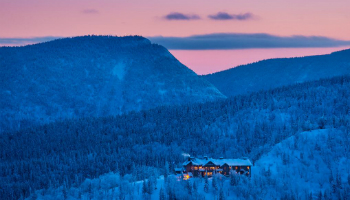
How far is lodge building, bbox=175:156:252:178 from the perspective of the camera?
7180 inches

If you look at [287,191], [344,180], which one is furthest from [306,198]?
[344,180]

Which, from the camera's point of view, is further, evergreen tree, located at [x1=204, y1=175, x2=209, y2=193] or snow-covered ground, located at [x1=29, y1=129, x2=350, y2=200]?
snow-covered ground, located at [x1=29, y1=129, x2=350, y2=200]

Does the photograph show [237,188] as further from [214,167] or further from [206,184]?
[214,167]

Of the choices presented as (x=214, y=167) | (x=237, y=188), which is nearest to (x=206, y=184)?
(x=214, y=167)

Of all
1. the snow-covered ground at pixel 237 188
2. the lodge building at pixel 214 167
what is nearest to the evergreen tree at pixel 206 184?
the snow-covered ground at pixel 237 188

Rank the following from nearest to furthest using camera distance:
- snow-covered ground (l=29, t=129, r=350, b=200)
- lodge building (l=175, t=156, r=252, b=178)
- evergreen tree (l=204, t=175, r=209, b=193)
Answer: evergreen tree (l=204, t=175, r=209, b=193) → snow-covered ground (l=29, t=129, r=350, b=200) → lodge building (l=175, t=156, r=252, b=178)

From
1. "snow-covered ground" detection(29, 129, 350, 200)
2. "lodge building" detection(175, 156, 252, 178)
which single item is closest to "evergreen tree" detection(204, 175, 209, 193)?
"snow-covered ground" detection(29, 129, 350, 200)

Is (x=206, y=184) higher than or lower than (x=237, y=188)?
higher

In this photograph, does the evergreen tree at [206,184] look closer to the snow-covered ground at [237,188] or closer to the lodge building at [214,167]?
the snow-covered ground at [237,188]

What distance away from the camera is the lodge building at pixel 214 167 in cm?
18238

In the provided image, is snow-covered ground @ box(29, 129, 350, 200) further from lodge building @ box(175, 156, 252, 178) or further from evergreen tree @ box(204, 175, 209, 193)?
lodge building @ box(175, 156, 252, 178)

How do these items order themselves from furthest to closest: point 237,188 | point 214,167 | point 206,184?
point 214,167 → point 237,188 → point 206,184

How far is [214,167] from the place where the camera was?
602ft

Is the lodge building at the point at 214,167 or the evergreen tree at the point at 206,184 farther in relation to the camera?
the lodge building at the point at 214,167
